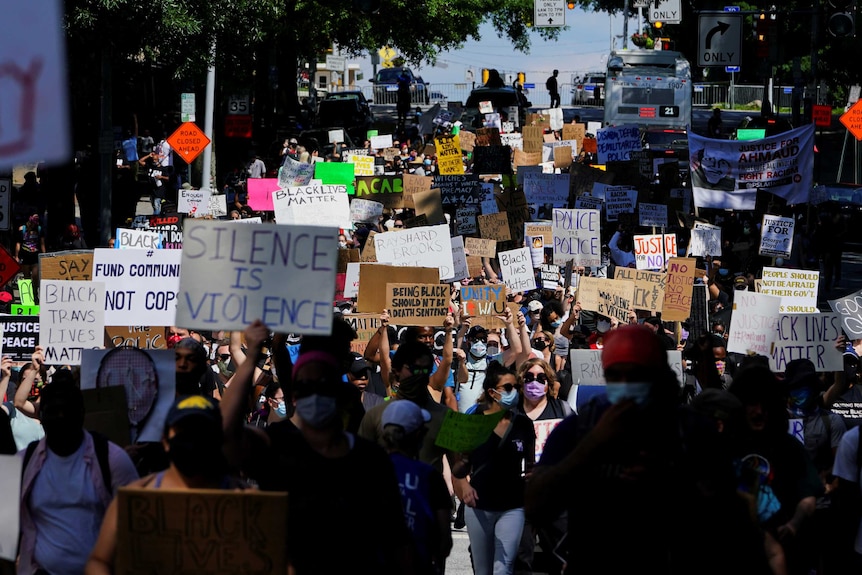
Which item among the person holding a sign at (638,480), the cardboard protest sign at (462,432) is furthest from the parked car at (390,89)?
the person holding a sign at (638,480)

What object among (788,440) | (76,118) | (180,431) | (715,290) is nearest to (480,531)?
(788,440)

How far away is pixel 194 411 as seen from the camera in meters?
4.41

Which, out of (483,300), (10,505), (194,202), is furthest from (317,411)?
(194,202)

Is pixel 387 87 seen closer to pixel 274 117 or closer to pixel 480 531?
pixel 274 117

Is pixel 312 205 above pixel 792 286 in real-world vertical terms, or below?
above

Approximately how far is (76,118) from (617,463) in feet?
75.9

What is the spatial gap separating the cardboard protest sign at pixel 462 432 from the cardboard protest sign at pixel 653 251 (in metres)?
9.22

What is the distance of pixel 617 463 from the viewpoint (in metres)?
3.93

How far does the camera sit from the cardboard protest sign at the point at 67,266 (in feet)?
34.8

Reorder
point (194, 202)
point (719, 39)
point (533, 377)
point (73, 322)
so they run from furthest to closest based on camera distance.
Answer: point (719, 39) → point (194, 202) → point (73, 322) → point (533, 377)

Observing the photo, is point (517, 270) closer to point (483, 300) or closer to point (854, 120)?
point (483, 300)

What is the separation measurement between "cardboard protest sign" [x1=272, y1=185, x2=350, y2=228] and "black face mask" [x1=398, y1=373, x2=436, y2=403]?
9268 mm

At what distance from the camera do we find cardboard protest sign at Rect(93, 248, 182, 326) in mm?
9586

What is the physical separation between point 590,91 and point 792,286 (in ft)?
173
